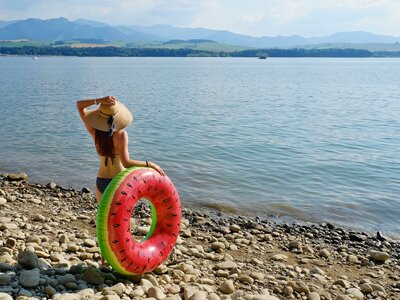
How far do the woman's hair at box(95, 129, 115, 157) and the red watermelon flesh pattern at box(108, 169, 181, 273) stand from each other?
1.83ft

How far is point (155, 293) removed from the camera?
6.48m

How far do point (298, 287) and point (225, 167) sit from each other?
10346 millimetres

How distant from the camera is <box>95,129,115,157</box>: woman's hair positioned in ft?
22.6

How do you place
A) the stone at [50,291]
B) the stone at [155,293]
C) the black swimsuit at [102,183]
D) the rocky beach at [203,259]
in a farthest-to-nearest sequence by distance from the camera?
1. the black swimsuit at [102,183]
2. the rocky beach at [203,259]
3. the stone at [155,293]
4. the stone at [50,291]

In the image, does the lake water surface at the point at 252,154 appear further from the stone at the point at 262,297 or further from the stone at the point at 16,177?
the stone at the point at 262,297

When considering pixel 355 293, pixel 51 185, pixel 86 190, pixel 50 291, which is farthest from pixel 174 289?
pixel 51 185

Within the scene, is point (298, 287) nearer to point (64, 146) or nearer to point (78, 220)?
point (78, 220)

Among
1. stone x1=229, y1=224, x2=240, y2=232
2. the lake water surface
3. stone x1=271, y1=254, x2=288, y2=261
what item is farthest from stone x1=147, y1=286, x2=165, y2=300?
the lake water surface

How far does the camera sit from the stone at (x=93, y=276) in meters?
6.64

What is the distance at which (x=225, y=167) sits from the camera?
17.9 m

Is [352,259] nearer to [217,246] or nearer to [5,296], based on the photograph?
[217,246]

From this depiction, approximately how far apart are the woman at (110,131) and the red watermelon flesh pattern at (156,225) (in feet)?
1.22

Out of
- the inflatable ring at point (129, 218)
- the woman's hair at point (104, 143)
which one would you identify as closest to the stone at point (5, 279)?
the inflatable ring at point (129, 218)

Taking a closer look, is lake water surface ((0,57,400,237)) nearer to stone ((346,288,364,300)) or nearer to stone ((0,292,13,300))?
stone ((346,288,364,300))
